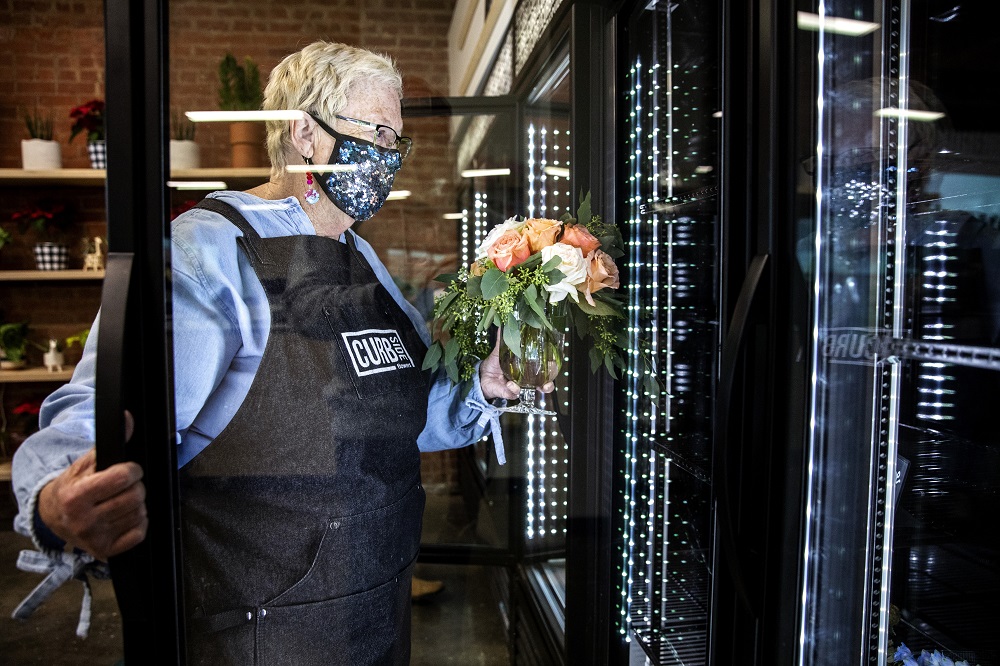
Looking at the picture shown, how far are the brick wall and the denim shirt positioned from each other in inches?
5.0

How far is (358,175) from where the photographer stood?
138 centimetres

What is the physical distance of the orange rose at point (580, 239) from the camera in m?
1.51

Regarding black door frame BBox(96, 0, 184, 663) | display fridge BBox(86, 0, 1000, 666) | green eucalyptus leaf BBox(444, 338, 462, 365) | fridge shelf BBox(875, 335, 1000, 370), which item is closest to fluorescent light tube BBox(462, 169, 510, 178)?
display fridge BBox(86, 0, 1000, 666)

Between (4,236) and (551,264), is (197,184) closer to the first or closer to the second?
(4,236)

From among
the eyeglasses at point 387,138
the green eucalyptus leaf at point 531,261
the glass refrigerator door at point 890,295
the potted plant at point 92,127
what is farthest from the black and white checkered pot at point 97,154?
the glass refrigerator door at point 890,295

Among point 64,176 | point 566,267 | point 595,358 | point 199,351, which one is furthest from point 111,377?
point 595,358

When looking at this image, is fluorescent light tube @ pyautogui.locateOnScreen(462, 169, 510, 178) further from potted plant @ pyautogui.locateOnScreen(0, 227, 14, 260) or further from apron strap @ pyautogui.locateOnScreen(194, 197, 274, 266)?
potted plant @ pyautogui.locateOnScreen(0, 227, 14, 260)

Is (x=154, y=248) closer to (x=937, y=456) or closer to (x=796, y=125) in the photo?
(x=796, y=125)

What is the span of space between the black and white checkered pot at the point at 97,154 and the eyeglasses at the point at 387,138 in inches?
17.1

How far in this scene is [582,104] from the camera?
1.67 meters

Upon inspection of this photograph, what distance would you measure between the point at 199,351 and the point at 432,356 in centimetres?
47

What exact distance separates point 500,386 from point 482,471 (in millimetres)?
216

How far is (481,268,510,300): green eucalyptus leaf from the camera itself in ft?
4.83

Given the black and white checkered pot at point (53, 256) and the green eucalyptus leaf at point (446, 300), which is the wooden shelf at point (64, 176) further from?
the green eucalyptus leaf at point (446, 300)
